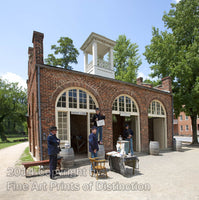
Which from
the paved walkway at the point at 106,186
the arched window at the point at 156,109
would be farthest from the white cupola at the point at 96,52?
the paved walkway at the point at 106,186

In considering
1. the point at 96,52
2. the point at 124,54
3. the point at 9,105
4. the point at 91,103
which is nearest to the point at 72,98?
the point at 91,103

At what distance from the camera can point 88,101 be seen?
862cm

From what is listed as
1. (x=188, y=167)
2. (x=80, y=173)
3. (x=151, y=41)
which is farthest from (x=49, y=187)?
(x=151, y=41)

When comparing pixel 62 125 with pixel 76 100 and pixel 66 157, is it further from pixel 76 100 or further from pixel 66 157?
pixel 66 157

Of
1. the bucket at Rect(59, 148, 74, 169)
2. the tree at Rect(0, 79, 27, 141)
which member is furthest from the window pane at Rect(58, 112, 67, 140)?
the tree at Rect(0, 79, 27, 141)

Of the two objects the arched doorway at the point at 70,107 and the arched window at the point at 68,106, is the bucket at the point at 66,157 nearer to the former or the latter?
the arched doorway at the point at 70,107

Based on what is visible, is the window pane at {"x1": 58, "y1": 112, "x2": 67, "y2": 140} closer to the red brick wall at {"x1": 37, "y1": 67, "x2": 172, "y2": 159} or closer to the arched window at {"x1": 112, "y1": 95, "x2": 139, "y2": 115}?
the red brick wall at {"x1": 37, "y1": 67, "x2": 172, "y2": 159}

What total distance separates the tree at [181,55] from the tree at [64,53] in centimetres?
1368

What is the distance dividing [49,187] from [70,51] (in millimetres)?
25787

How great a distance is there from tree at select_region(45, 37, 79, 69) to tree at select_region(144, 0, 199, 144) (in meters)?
13.7

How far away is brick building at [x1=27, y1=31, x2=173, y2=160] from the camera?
7.27 m

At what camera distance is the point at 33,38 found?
7961 millimetres

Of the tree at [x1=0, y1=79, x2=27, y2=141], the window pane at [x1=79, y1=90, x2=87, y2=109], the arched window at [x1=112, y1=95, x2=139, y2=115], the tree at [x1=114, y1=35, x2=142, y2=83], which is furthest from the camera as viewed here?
the tree at [x1=0, y1=79, x2=27, y2=141]

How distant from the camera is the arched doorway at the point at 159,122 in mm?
12098
